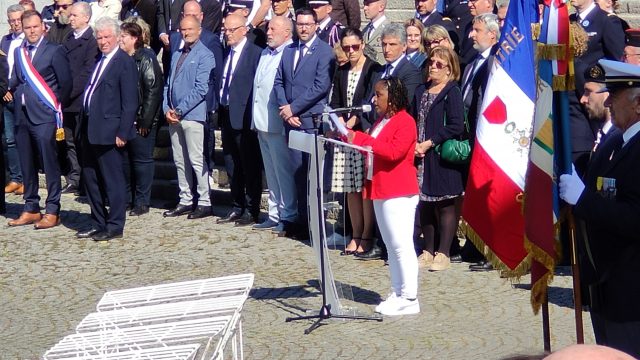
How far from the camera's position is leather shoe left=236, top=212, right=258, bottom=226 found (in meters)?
12.1

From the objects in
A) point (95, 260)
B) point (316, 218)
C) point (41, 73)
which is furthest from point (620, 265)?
point (41, 73)

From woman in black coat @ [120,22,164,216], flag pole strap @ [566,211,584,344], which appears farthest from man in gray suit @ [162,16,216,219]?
flag pole strap @ [566,211,584,344]

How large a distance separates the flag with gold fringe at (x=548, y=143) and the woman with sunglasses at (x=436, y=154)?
4.11 m

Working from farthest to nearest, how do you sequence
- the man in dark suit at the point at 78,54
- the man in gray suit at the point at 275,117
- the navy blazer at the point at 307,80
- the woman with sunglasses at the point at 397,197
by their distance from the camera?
the man in dark suit at the point at 78,54, the man in gray suit at the point at 275,117, the navy blazer at the point at 307,80, the woman with sunglasses at the point at 397,197

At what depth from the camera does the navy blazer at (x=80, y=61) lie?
13625 mm

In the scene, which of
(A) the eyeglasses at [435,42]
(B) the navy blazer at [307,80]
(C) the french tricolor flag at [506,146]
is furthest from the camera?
(B) the navy blazer at [307,80]

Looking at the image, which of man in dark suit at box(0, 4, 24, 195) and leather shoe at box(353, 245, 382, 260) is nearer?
leather shoe at box(353, 245, 382, 260)

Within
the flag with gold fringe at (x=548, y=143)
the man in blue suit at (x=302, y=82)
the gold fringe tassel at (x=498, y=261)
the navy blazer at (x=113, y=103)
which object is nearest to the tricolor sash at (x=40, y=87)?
the navy blazer at (x=113, y=103)

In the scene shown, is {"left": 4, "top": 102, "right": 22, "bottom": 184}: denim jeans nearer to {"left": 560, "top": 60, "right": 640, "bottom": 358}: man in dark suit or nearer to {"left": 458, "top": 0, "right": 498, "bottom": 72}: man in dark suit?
{"left": 458, "top": 0, "right": 498, "bottom": 72}: man in dark suit

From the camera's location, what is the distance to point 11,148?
14523 mm

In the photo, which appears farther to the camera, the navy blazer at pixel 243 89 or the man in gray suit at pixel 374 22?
the man in gray suit at pixel 374 22

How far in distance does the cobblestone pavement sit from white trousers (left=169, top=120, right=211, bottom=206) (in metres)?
0.39

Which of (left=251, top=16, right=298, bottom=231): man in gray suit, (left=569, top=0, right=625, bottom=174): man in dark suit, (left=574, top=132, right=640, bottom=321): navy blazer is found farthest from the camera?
(left=251, top=16, right=298, bottom=231): man in gray suit

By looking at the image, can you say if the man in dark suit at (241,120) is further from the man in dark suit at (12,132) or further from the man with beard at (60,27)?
the man in dark suit at (12,132)
